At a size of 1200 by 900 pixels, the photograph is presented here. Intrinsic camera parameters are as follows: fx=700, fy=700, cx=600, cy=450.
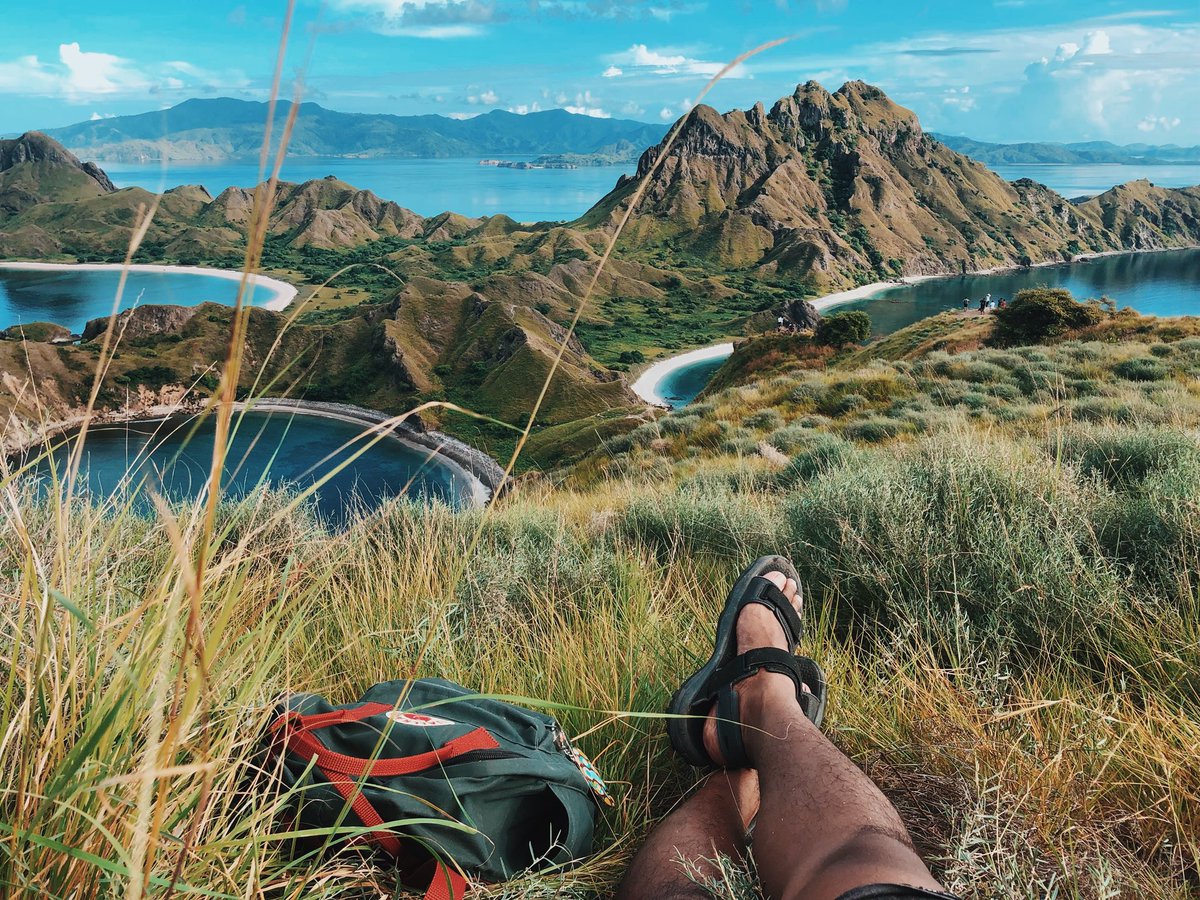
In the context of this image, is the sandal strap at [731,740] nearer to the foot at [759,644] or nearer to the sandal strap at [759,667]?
the foot at [759,644]

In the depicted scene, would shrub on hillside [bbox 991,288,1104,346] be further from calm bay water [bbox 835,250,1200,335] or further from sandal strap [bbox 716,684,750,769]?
calm bay water [bbox 835,250,1200,335]

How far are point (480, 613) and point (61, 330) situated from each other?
90327 mm

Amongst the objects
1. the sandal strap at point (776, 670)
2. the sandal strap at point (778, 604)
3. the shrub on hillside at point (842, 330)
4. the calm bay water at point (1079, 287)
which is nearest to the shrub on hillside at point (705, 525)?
the sandal strap at point (778, 604)

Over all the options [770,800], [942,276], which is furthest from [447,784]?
[942,276]

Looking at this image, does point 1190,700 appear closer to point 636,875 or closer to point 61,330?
point 636,875

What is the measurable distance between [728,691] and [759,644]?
29 centimetres

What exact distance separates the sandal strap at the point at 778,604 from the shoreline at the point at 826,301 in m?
47.5

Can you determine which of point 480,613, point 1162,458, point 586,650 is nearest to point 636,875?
point 586,650

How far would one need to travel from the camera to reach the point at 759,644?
87.2 inches

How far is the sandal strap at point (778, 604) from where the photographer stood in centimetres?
238

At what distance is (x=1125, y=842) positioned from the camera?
1554 millimetres

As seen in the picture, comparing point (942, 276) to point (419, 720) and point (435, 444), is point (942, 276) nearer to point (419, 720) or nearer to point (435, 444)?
point (435, 444)

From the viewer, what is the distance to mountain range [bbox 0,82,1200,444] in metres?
67.4

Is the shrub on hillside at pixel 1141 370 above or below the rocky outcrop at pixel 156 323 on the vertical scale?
above
